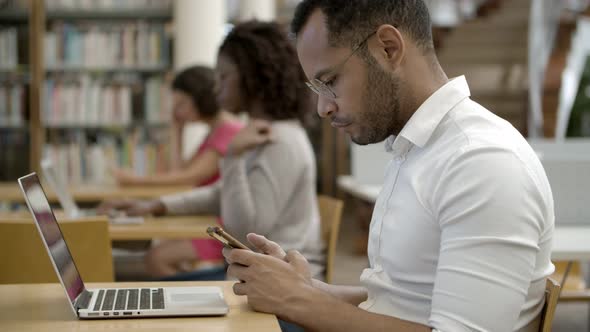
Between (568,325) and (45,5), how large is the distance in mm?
3916

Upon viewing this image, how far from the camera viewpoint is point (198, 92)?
3785 mm

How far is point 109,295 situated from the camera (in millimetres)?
1445

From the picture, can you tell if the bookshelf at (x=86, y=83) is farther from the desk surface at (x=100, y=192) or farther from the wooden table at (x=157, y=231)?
the wooden table at (x=157, y=231)

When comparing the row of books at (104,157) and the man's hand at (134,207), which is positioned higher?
the man's hand at (134,207)

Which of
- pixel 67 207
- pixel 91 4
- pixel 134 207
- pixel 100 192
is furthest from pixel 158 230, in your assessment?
pixel 91 4

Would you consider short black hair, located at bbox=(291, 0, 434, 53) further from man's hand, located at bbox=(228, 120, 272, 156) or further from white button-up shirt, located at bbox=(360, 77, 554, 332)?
man's hand, located at bbox=(228, 120, 272, 156)

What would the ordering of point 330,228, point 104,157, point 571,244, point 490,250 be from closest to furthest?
1. point 490,250
2. point 571,244
3. point 330,228
4. point 104,157

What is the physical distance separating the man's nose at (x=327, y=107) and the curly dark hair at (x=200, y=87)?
2.38m

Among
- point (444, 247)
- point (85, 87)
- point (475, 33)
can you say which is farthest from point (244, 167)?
point (475, 33)

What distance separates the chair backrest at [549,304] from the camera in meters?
1.21

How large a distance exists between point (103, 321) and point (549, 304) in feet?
2.38

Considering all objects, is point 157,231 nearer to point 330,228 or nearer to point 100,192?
point 330,228

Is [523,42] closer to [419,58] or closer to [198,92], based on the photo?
[198,92]

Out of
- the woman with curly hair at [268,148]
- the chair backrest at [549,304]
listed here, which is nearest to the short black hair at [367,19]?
the chair backrest at [549,304]
